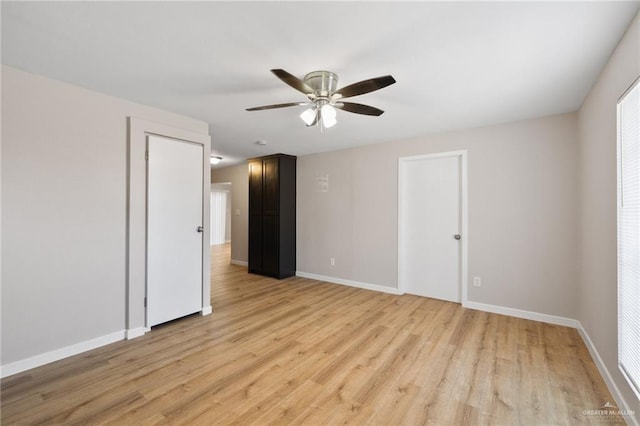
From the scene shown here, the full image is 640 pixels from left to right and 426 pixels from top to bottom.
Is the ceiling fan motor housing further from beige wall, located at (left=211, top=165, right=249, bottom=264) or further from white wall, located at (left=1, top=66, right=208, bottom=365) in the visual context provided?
beige wall, located at (left=211, top=165, right=249, bottom=264)

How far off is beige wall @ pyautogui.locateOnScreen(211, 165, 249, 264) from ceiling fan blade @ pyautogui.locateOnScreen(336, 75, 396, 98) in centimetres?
473

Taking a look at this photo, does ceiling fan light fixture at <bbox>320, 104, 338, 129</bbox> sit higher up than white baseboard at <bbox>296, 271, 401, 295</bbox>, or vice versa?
ceiling fan light fixture at <bbox>320, 104, 338, 129</bbox>

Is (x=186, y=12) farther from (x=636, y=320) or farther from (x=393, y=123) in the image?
(x=636, y=320)

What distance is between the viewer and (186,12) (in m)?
1.52

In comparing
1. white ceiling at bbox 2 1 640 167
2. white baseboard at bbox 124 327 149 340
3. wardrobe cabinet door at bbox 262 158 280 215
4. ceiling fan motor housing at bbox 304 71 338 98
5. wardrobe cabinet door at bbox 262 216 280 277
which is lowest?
white baseboard at bbox 124 327 149 340

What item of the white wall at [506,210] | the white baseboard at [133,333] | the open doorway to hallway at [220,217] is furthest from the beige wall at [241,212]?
the white baseboard at [133,333]

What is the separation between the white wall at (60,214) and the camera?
210 centimetres

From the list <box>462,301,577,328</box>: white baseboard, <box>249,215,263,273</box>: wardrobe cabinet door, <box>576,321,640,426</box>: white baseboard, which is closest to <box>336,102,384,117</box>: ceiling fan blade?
<box>576,321,640,426</box>: white baseboard

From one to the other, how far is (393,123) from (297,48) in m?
1.92

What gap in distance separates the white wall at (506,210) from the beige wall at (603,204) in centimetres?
26

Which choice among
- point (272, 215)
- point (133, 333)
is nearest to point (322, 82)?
point (133, 333)

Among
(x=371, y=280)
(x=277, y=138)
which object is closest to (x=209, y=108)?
(x=277, y=138)

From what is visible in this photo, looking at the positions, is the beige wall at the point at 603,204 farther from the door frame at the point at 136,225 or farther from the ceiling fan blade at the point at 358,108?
the door frame at the point at 136,225

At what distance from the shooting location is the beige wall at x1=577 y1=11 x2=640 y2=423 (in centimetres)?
173
